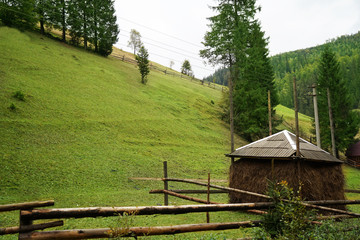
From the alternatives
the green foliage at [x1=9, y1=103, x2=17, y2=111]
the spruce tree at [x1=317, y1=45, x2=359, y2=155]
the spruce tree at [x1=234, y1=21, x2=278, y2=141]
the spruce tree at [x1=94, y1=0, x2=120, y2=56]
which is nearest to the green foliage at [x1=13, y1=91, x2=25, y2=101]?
the green foliage at [x1=9, y1=103, x2=17, y2=111]

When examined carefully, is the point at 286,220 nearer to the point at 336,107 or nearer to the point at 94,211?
the point at 94,211

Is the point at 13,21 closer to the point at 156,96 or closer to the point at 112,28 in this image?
the point at 112,28

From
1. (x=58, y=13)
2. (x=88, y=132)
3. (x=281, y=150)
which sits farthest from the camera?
(x=58, y=13)

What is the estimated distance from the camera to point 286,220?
15.4 ft

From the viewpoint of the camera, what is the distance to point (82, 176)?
13852 millimetres

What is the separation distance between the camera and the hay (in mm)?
10070

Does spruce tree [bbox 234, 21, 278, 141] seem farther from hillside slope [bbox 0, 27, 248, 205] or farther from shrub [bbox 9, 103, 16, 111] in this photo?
shrub [bbox 9, 103, 16, 111]

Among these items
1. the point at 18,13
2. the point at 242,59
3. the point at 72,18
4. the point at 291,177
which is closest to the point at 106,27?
the point at 72,18

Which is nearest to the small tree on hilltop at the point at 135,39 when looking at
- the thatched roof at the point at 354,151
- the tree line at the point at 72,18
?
the tree line at the point at 72,18

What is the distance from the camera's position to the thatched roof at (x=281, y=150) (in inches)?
410

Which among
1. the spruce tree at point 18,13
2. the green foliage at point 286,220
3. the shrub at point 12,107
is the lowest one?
the green foliage at point 286,220

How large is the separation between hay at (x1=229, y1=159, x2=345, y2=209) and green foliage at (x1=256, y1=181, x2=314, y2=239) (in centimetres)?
553

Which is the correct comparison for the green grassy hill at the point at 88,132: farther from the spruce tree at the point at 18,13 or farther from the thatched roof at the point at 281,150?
the thatched roof at the point at 281,150

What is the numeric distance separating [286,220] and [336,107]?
3436 centimetres
